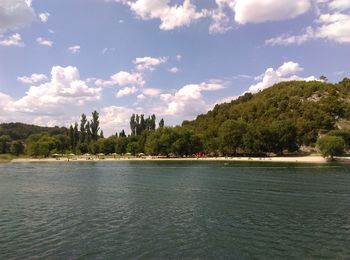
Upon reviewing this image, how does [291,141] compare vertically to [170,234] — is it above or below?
above

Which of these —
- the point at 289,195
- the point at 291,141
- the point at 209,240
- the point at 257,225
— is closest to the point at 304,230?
the point at 257,225

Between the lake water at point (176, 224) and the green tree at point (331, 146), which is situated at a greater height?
the green tree at point (331, 146)

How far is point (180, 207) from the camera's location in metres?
47.7

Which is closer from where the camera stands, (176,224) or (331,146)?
(176,224)

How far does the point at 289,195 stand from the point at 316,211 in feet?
45.5

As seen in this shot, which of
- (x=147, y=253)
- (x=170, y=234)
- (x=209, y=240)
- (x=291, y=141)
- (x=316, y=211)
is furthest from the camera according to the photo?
(x=291, y=141)

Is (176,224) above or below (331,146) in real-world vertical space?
below

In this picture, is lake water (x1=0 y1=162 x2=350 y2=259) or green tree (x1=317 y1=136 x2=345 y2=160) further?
green tree (x1=317 y1=136 x2=345 y2=160)

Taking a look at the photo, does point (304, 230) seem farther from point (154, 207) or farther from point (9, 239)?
point (9, 239)

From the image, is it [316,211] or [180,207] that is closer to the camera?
[316,211]

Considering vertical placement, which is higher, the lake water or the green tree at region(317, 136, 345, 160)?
the green tree at region(317, 136, 345, 160)

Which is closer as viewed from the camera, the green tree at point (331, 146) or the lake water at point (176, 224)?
the lake water at point (176, 224)

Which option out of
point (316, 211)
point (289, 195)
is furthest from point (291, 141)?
point (316, 211)

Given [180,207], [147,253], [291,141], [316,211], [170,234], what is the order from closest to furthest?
[147,253] → [170,234] → [316,211] → [180,207] → [291,141]
